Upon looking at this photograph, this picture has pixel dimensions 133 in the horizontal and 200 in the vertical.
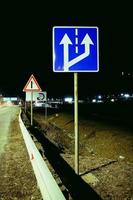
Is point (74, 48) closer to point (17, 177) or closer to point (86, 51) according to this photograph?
point (86, 51)

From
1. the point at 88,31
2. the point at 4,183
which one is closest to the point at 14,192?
the point at 4,183

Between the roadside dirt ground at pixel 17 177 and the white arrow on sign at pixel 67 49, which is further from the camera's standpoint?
the white arrow on sign at pixel 67 49

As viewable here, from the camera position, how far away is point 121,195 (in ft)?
22.3

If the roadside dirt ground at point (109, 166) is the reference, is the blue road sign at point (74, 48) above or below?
above

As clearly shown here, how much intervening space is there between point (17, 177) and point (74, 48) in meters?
3.42

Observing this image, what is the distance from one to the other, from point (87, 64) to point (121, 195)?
279 cm

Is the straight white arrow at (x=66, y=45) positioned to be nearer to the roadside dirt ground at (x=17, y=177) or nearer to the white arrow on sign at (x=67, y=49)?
the white arrow on sign at (x=67, y=49)

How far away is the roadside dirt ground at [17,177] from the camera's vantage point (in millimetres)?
6727

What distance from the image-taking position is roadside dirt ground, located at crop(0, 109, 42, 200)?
6727 mm

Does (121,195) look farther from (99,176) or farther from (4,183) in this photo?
(4,183)

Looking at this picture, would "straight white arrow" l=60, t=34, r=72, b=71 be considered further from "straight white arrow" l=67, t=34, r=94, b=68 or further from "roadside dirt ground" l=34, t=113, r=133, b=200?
"roadside dirt ground" l=34, t=113, r=133, b=200

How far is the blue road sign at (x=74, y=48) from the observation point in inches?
280

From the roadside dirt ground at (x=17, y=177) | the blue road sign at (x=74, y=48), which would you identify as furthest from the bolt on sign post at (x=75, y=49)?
the roadside dirt ground at (x=17, y=177)

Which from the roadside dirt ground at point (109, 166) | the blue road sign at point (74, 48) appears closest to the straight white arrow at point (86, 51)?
the blue road sign at point (74, 48)
